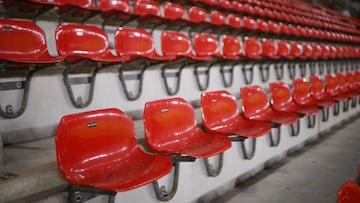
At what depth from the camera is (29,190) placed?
0.71 m

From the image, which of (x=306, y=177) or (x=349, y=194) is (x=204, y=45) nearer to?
(x=306, y=177)

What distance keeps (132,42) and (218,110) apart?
572 millimetres

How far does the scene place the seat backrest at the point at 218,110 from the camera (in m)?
1.23

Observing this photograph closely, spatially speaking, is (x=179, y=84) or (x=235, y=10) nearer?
(x=179, y=84)

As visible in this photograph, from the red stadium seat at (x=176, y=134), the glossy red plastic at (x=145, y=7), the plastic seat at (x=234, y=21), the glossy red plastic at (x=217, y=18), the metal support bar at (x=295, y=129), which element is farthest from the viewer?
the plastic seat at (x=234, y=21)

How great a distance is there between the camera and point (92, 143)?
82cm

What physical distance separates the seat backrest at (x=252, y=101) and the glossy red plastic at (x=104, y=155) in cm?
69

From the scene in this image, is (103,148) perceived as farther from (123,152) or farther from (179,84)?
(179,84)

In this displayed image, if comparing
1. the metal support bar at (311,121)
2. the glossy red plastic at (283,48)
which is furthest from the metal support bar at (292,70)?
the metal support bar at (311,121)

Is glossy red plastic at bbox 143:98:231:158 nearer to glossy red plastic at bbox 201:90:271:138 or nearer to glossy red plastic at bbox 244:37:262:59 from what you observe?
glossy red plastic at bbox 201:90:271:138

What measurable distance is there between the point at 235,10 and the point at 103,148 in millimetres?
2369

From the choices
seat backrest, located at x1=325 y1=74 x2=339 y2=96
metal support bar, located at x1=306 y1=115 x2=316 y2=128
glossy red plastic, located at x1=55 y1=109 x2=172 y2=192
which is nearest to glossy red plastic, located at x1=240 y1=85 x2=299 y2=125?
metal support bar, located at x1=306 y1=115 x2=316 y2=128

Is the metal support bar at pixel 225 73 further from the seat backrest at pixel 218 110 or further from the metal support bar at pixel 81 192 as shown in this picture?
the metal support bar at pixel 81 192

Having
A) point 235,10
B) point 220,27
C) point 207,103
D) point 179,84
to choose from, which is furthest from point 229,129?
point 235,10
